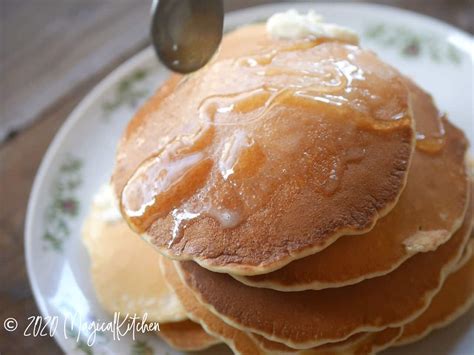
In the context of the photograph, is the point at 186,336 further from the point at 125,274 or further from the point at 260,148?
the point at 260,148

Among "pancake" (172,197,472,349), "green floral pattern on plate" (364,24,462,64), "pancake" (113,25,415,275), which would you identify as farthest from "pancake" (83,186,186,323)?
"green floral pattern on plate" (364,24,462,64)

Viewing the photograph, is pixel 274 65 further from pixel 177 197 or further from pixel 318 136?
pixel 177 197

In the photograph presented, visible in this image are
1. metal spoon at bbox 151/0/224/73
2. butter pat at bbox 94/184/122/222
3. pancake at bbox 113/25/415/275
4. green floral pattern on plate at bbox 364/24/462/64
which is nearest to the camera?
pancake at bbox 113/25/415/275

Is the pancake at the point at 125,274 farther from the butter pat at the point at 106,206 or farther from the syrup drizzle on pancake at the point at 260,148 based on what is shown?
the syrup drizzle on pancake at the point at 260,148

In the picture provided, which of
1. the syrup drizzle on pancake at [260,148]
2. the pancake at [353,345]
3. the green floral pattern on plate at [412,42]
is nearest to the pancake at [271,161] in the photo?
the syrup drizzle on pancake at [260,148]

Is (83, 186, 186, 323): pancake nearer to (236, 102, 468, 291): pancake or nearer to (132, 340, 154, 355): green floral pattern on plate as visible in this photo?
(132, 340, 154, 355): green floral pattern on plate

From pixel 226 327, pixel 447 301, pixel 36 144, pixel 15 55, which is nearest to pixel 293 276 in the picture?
pixel 226 327
